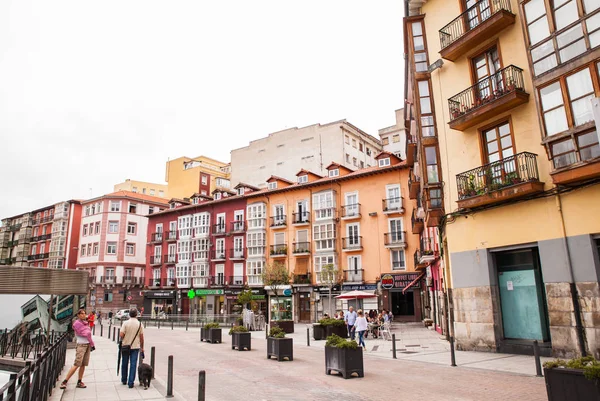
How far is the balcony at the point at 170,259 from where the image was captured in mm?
51812

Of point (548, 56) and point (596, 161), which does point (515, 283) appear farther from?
point (548, 56)

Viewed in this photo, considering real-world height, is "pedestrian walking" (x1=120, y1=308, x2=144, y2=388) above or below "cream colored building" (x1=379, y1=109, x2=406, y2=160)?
below

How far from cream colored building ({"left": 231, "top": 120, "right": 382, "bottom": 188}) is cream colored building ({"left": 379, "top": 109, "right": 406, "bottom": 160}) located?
1.49 meters

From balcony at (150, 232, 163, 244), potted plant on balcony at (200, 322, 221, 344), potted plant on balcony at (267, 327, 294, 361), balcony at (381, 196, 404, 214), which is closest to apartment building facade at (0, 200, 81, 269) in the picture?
balcony at (150, 232, 163, 244)

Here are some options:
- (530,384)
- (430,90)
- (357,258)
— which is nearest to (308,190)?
(357,258)

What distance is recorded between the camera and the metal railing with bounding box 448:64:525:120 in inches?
585

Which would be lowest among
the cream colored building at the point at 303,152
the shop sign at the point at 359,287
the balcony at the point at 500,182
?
the shop sign at the point at 359,287

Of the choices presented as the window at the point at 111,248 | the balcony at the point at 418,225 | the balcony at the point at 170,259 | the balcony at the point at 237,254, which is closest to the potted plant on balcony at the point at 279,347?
the balcony at the point at 418,225

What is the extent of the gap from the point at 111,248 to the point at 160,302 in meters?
13.0

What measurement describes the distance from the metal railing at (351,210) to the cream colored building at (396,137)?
22192mm

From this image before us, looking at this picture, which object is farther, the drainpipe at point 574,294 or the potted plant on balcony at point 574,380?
the drainpipe at point 574,294

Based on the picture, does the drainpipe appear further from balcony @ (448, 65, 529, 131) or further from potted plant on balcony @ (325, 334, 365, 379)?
potted plant on balcony @ (325, 334, 365, 379)

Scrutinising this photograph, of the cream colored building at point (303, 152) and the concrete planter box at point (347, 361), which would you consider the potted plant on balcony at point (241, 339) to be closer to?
the concrete planter box at point (347, 361)

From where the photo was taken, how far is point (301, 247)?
41500 millimetres
